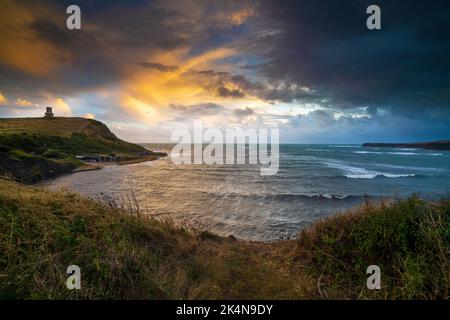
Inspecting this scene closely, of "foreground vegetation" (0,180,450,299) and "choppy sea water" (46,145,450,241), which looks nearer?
"foreground vegetation" (0,180,450,299)

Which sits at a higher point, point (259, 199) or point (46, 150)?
point (46, 150)

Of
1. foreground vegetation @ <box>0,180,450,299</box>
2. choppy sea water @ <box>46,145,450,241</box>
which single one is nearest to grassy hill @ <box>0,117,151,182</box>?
foreground vegetation @ <box>0,180,450,299</box>

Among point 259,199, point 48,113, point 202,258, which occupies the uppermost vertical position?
point 48,113

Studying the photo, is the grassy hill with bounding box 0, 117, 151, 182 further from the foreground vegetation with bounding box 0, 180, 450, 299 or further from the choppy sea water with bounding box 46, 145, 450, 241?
the choppy sea water with bounding box 46, 145, 450, 241

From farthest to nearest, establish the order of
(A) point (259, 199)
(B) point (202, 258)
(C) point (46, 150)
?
(C) point (46, 150) → (A) point (259, 199) → (B) point (202, 258)

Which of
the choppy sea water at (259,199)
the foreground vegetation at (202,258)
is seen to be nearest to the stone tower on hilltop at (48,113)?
the choppy sea water at (259,199)

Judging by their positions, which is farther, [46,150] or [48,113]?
[48,113]

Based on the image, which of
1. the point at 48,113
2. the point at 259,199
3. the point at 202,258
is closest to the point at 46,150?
the point at 259,199

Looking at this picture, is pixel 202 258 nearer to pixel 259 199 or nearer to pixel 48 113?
pixel 259 199
